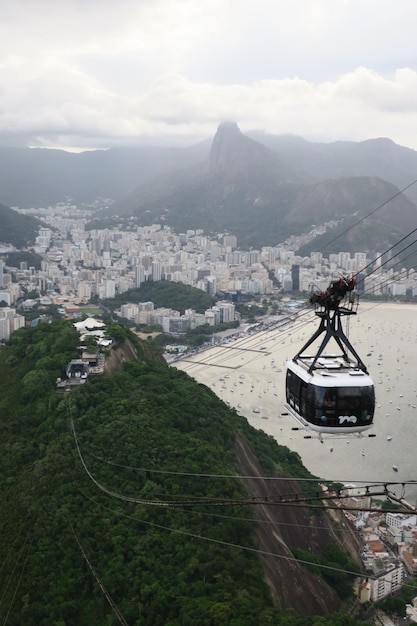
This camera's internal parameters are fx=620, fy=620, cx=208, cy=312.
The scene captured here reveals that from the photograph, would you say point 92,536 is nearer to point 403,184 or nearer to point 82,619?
point 82,619

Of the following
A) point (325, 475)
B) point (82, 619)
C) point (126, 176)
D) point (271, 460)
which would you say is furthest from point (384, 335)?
point (126, 176)

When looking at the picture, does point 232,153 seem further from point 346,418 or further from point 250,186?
point 346,418

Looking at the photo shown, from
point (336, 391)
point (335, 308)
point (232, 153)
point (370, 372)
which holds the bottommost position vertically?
point (370, 372)

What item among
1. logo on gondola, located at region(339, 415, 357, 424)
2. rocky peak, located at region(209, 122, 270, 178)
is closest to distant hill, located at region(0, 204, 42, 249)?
rocky peak, located at region(209, 122, 270, 178)

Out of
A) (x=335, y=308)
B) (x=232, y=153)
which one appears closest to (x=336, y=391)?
(x=335, y=308)

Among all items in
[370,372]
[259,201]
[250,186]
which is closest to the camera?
[370,372]

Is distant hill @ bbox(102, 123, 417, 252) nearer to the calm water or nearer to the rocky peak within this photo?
the rocky peak
